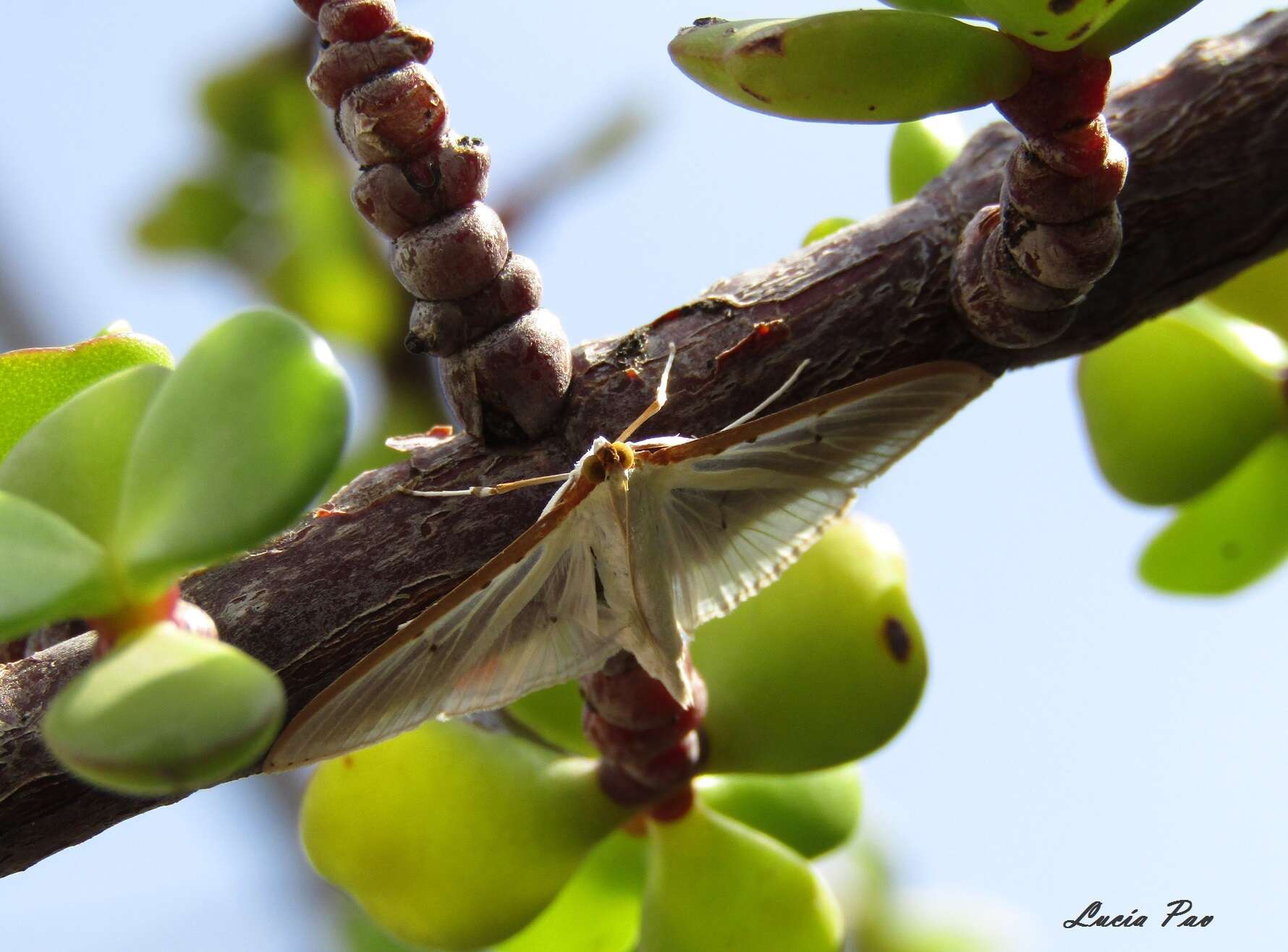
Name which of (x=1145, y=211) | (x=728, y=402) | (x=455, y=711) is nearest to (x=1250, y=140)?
(x=1145, y=211)

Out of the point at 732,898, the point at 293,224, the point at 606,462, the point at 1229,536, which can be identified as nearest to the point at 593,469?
the point at 606,462

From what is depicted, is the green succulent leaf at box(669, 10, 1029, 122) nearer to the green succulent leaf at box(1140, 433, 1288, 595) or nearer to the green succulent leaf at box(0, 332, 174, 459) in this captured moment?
the green succulent leaf at box(0, 332, 174, 459)

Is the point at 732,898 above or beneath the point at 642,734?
beneath

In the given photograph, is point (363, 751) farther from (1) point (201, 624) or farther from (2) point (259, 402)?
(2) point (259, 402)

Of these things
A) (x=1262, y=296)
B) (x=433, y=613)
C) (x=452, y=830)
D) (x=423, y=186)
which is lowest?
(x=452, y=830)

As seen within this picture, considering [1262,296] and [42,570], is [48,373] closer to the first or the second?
[42,570]
